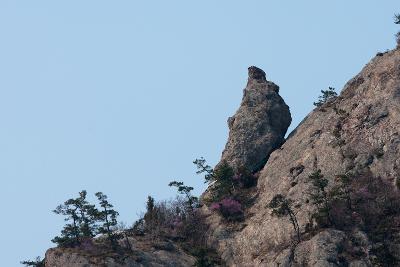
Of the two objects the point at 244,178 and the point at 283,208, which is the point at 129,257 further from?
the point at 244,178

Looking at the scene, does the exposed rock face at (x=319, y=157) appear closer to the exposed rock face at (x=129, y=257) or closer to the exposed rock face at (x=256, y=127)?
the exposed rock face at (x=256, y=127)

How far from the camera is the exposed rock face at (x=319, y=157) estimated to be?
422 ft

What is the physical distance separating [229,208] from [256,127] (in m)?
21.9

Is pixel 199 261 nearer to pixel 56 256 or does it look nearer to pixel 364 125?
pixel 56 256

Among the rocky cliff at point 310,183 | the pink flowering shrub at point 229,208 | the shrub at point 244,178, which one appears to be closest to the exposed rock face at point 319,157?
the rocky cliff at point 310,183

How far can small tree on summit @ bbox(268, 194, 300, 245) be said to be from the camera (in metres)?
132

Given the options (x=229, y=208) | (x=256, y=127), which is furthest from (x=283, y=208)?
(x=256, y=127)

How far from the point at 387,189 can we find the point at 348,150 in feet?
40.6

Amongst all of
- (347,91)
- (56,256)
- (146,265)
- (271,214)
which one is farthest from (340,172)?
(56,256)

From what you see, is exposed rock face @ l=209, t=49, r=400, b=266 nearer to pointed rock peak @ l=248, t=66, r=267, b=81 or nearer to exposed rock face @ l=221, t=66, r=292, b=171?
exposed rock face @ l=221, t=66, r=292, b=171

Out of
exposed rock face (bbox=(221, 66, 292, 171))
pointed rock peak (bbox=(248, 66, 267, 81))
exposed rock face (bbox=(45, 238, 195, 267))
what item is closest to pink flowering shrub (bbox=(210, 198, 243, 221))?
exposed rock face (bbox=(221, 66, 292, 171))

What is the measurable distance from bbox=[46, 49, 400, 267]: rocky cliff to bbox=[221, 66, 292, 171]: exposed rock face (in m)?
0.20

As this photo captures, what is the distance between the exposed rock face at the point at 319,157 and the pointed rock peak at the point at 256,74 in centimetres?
1222

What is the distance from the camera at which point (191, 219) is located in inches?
5979
